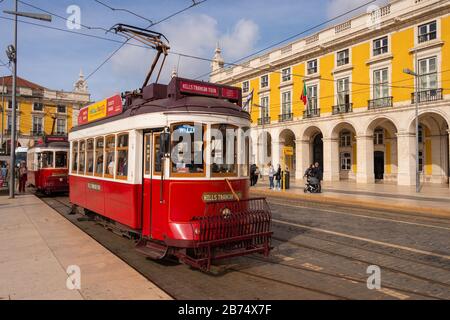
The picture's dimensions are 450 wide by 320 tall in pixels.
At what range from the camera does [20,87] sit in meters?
64.9

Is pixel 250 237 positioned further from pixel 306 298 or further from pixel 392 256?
pixel 392 256

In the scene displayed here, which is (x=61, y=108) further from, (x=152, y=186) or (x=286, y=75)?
(x=152, y=186)

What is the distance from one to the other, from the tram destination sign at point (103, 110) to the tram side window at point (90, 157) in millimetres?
636

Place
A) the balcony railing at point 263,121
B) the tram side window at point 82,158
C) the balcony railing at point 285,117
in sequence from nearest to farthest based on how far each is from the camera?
the tram side window at point 82,158
the balcony railing at point 285,117
the balcony railing at point 263,121

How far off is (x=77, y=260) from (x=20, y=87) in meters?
68.5

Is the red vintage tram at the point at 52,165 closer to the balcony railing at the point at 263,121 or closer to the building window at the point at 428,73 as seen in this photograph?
the building window at the point at 428,73

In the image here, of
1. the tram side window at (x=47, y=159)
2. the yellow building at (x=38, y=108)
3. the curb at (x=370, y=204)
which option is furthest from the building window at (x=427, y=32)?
the yellow building at (x=38, y=108)

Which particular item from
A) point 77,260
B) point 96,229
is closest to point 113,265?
point 77,260

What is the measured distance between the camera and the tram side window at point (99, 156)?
909 centimetres

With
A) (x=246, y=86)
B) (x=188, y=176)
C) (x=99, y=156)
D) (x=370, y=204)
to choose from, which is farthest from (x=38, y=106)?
(x=188, y=176)

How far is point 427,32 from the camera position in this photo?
26250mm

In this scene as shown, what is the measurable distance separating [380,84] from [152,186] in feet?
89.8

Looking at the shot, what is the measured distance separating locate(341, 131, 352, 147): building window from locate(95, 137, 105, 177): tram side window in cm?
3031

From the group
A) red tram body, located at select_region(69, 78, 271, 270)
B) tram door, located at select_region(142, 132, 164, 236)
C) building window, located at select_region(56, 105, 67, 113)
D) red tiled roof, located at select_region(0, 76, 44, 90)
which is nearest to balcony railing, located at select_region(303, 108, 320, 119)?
red tram body, located at select_region(69, 78, 271, 270)
